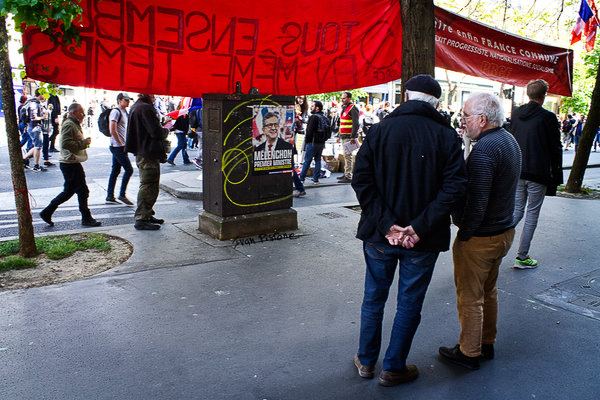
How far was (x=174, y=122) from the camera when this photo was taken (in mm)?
11438

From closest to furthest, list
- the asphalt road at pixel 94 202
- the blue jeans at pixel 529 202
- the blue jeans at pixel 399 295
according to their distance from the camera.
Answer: the blue jeans at pixel 399 295
the blue jeans at pixel 529 202
the asphalt road at pixel 94 202

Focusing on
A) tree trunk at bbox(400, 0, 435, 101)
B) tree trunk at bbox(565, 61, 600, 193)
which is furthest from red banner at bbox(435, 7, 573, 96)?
tree trunk at bbox(565, 61, 600, 193)

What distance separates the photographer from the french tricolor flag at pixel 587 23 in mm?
9609

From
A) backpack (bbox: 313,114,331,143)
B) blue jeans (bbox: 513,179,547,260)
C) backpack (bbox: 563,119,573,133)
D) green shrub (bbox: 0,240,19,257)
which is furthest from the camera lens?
backpack (bbox: 563,119,573,133)

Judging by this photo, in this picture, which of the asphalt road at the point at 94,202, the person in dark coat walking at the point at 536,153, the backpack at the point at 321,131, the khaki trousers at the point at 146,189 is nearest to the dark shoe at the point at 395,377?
the person in dark coat walking at the point at 536,153

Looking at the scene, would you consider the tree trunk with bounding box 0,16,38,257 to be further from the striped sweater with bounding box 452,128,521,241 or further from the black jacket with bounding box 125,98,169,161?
the striped sweater with bounding box 452,128,521,241

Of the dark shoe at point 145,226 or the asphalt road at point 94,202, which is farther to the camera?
the asphalt road at point 94,202

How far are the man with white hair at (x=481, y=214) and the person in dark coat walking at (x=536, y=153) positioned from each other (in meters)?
2.04

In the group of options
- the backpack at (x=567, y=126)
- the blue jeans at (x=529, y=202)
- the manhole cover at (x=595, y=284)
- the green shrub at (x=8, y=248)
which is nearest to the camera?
the manhole cover at (x=595, y=284)

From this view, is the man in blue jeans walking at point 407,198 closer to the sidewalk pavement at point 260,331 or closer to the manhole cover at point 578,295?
the sidewalk pavement at point 260,331

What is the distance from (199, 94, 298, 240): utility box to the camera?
19.7ft

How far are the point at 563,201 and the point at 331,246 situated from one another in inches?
225

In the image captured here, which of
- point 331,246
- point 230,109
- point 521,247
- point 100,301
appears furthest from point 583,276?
point 100,301

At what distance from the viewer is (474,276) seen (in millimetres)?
3201
